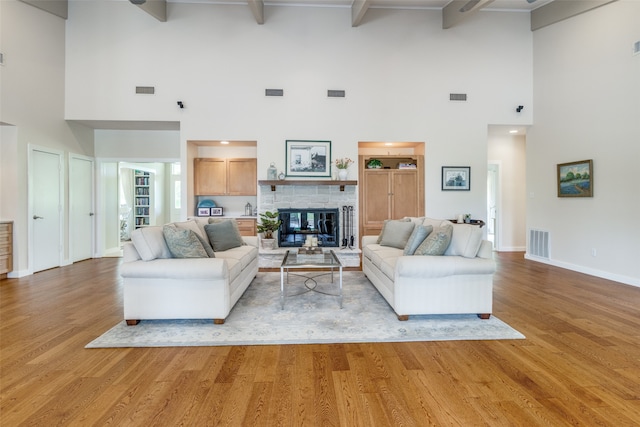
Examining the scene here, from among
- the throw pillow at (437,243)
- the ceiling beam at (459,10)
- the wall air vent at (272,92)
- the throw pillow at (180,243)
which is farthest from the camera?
the wall air vent at (272,92)

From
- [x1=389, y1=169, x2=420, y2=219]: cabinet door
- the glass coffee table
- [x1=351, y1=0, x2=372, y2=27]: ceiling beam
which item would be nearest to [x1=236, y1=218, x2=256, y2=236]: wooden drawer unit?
the glass coffee table

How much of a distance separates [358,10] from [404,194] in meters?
3.66

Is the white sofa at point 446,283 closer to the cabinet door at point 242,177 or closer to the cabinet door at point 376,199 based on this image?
the cabinet door at point 376,199

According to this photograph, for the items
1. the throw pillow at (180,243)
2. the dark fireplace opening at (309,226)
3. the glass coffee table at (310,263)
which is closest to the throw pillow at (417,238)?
the glass coffee table at (310,263)

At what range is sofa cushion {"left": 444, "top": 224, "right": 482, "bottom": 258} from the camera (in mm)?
3180

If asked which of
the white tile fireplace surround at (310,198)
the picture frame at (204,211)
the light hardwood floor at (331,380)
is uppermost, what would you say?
the white tile fireplace surround at (310,198)

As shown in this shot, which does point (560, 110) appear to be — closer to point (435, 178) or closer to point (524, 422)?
point (435, 178)

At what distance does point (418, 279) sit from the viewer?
119 inches

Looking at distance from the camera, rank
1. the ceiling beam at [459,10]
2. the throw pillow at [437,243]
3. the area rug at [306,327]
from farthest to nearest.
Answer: the ceiling beam at [459,10]
the throw pillow at [437,243]
the area rug at [306,327]

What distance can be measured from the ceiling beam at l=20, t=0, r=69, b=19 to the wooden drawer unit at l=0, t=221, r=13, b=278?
3668 mm

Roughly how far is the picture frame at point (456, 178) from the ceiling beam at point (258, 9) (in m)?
4.71

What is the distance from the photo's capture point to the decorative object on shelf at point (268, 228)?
592cm

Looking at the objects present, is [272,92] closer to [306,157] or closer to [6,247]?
[306,157]

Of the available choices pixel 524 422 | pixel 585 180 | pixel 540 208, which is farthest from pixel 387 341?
pixel 540 208
